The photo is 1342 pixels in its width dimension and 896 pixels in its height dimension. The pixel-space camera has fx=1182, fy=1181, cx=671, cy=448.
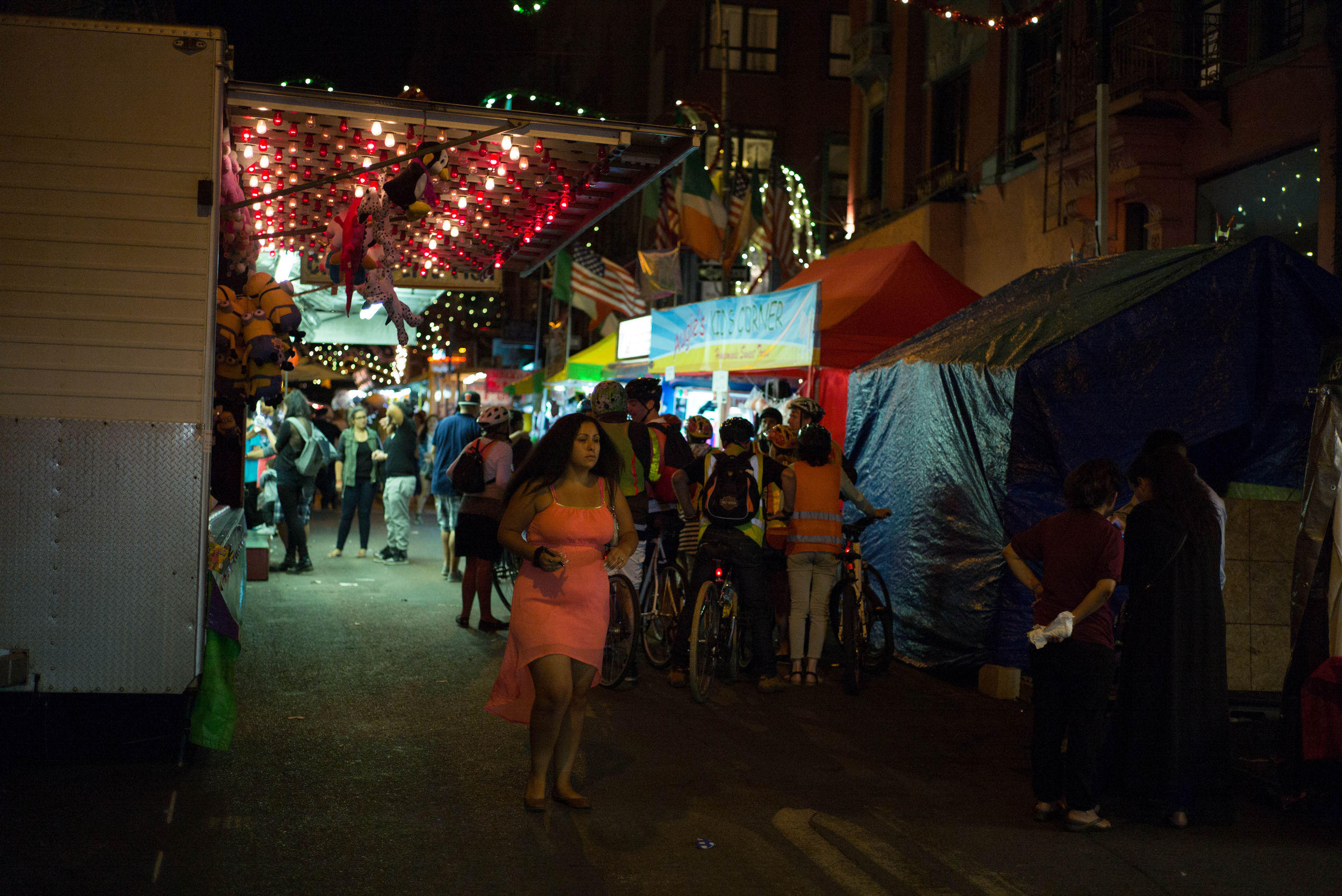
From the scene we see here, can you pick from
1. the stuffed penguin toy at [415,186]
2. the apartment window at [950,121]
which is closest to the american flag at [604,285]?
the apartment window at [950,121]

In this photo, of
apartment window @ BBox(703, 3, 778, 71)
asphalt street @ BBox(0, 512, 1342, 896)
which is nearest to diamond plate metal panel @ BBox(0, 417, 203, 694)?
asphalt street @ BBox(0, 512, 1342, 896)

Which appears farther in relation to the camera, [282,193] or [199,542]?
[282,193]

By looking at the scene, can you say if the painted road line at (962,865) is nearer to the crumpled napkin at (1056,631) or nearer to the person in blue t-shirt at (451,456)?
the crumpled napkin at (1056,631)

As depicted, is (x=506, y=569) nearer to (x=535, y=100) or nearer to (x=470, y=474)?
(x=470, y=474)

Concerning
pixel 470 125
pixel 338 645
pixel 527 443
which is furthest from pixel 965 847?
pixel 527 443

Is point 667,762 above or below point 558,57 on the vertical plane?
below

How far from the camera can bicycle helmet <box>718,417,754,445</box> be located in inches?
333

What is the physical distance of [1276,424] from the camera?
8414 mm

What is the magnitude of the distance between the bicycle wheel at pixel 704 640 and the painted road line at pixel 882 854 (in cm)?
225

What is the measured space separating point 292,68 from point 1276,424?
473 inches

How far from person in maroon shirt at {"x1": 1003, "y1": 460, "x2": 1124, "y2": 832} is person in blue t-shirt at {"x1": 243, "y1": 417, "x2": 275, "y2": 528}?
8670mm

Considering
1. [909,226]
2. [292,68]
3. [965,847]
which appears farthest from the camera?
[909,226]

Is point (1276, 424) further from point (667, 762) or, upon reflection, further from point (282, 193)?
point (282, 193)

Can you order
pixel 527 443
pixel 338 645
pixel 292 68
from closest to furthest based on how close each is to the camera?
1. pixel 338 645
2. pixel 527 443
3. pixel 292 68
